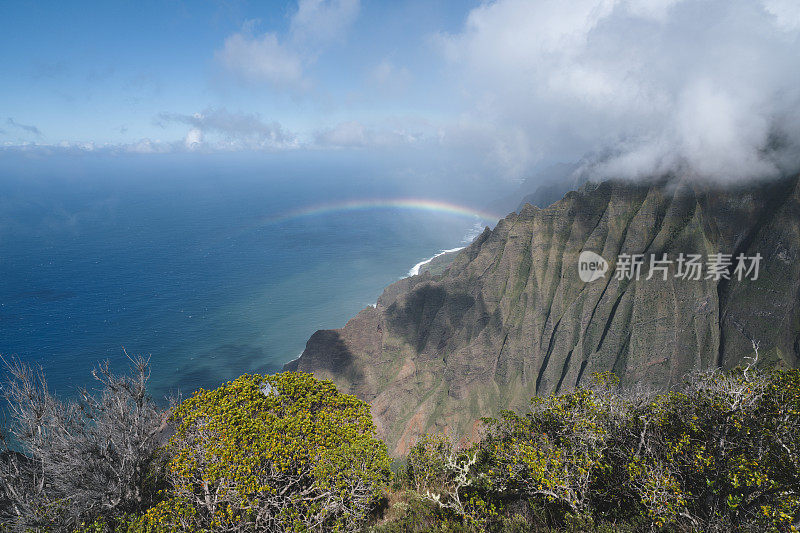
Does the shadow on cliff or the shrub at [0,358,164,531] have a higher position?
the shrub at [0,358,164,531]

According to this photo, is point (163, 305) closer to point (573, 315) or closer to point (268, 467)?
A: point (573, 315)

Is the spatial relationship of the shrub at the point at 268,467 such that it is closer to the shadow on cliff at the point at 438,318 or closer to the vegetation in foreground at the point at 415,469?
the vegetation in foreground at the point at 415,469

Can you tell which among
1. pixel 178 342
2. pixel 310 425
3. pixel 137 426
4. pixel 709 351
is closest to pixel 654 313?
pixel 709 351

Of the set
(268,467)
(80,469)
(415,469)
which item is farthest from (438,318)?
(80,469)

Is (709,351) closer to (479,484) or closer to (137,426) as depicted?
(479,484)

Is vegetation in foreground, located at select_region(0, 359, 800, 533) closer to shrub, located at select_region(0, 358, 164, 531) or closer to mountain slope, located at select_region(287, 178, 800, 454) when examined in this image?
shrub, located at select_region(0, 358, 164, 531)

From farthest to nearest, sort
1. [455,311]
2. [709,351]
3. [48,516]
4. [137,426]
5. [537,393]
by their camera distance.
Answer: [455,311] < [537,393] < [709,351] < [137,426] < [48,516]

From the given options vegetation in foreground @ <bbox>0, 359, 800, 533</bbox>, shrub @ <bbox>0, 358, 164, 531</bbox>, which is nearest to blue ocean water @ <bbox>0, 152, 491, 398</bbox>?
shrub @ <bbox>0, 358, 164, 531</bbox>
